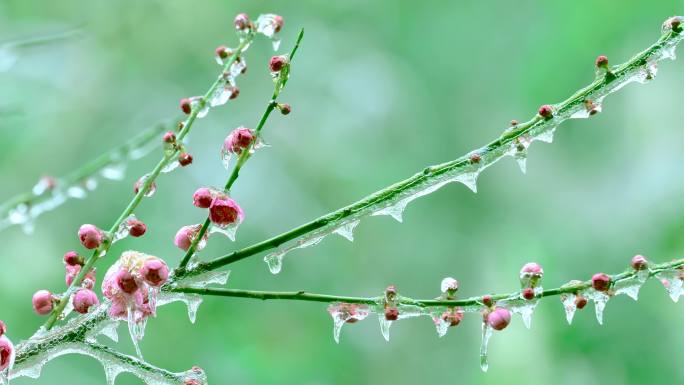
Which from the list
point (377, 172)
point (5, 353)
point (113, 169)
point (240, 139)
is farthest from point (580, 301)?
point (377, 172)

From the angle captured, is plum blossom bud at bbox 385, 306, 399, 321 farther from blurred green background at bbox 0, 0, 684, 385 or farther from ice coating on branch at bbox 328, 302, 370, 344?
blurred green background at bbox 0, 0, 684, 385

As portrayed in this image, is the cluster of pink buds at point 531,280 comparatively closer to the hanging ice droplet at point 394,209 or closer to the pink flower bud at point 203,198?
the hanging ice droplet at point 394,209

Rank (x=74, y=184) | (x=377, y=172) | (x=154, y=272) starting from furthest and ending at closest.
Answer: (x=377, y=172) < (x=74, y=184) < (x=154, y=272)

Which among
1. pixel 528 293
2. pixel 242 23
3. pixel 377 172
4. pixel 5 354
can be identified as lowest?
pixel 5 354

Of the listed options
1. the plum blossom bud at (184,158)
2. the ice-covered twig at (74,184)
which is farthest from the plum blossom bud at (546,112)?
the ice-covered twig at (74,184)

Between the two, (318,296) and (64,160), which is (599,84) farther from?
(64,160)

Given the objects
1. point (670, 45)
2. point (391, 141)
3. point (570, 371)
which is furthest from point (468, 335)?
point (670, 45)

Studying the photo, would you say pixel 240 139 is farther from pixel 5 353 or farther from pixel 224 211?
pixel 5 353
